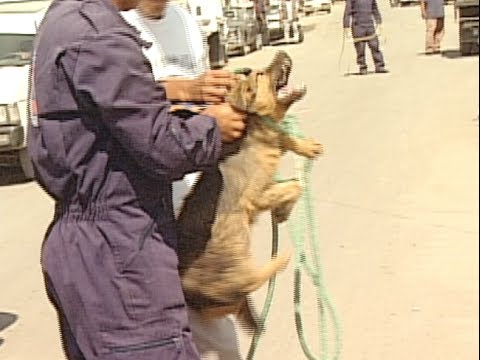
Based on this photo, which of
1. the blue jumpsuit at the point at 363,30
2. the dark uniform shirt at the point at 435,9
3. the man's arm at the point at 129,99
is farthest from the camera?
the dark uniform shirt at the point at 435,9

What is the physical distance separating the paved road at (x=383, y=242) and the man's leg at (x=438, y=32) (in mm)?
6017

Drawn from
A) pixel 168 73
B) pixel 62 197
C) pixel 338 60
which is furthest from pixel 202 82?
pixel 338 60

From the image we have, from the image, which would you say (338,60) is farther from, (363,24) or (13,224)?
(13,224)

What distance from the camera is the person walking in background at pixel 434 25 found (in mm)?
17062

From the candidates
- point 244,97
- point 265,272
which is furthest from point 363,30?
point 244,97

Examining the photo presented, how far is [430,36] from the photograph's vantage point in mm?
17906

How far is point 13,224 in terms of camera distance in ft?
29.3

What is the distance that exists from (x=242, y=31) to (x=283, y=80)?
20432mm

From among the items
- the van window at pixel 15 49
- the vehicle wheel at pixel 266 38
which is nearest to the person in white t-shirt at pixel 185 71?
the van window at pixel 15 49

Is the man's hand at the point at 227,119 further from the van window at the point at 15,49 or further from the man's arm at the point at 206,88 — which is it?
the van window at the point at 15,49

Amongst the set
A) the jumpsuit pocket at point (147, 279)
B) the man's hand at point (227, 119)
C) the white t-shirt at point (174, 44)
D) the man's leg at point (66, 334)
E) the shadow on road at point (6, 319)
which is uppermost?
the white t-shirt at point (174, 44)

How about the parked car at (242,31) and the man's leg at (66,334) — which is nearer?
the man's leg at (66,334)

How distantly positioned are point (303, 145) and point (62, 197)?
82cm

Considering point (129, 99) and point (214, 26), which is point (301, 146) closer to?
point (129, 99)
